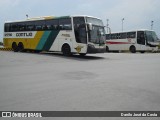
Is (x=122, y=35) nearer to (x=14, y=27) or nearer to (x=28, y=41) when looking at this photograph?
(x=14, y=27)

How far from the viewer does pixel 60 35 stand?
2531 centimetres

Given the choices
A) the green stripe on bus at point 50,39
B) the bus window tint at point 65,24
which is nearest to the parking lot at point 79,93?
the bus window tint at point 65,24

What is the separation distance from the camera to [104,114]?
260 inches

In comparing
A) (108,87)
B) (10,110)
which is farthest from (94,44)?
(10,110)

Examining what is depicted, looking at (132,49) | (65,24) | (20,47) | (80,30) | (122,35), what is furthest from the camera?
(122,35)

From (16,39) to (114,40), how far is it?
1677 cm

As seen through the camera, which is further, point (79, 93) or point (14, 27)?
point (14, 27)

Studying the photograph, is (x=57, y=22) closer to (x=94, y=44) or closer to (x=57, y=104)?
(x=94, y=44)

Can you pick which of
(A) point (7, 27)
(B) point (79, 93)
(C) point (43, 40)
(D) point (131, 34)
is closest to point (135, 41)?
(D) point (131, 34)

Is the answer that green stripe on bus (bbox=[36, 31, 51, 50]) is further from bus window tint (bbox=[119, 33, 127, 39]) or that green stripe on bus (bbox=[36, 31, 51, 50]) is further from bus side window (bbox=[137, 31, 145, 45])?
bus window tint (bbox=[119, 33, 127, 39])

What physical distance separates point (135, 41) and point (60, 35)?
15.1 metres

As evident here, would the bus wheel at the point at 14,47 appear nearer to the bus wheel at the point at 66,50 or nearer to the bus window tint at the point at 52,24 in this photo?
the bus window tint at the point at 52,24

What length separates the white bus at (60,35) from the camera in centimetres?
2330

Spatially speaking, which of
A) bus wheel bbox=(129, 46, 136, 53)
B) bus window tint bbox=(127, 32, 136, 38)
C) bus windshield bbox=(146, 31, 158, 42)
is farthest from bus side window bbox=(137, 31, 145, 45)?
bus wheel bbox=(129, 46, 136, 53)
